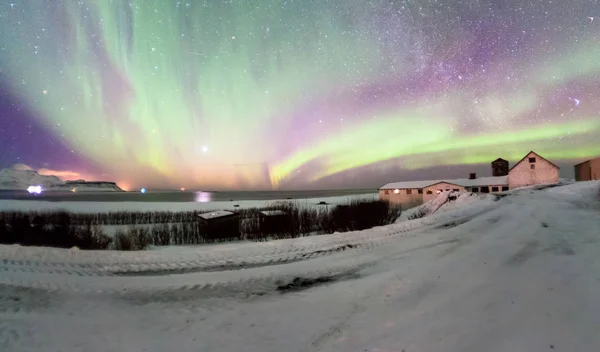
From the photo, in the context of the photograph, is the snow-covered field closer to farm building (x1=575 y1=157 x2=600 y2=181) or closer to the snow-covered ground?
farm building (x1=575 y1=157 x2=600 y2=181)

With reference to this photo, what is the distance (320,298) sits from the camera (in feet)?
19.6

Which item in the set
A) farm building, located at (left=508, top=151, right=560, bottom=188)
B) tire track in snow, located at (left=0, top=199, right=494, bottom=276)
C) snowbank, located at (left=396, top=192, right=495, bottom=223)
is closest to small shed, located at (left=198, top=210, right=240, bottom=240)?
snowbank, located at (left=396, top=192, right=495, bottom=223)

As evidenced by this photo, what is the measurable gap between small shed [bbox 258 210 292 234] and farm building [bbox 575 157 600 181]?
44.7 metres

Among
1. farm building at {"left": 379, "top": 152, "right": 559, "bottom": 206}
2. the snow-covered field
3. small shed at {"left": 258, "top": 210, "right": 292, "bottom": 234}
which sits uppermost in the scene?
farm building at {"left": 379, "top": 152, "right": 559, "bottom": 206}

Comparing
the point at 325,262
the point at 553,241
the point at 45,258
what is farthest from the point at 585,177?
the point at 45,258

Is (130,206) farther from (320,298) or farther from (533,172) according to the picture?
(533,172)

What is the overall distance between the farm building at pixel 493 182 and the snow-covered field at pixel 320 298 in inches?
1396

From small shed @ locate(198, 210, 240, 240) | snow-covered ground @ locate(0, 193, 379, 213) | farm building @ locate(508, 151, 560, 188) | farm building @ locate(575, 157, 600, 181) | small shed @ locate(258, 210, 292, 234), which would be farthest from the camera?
snow-covered ground @ locate(0, 193, 379, 213)

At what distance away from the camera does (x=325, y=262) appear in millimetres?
8758

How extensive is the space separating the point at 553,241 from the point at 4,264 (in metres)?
15.7

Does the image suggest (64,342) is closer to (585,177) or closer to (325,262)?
(325,262)

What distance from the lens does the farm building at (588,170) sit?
144ft

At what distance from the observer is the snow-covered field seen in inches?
171

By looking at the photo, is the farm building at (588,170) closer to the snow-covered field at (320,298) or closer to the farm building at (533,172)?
the farm building at (533,172)
